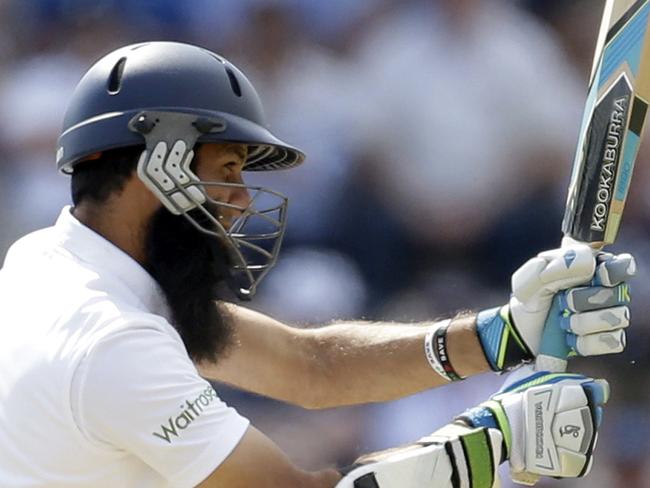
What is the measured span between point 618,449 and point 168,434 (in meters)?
2.37

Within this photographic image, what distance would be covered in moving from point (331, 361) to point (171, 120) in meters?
0.81

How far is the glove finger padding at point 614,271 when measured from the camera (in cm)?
250

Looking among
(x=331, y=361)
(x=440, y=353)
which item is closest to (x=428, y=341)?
(x=440, y=353)

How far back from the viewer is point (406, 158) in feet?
13.9

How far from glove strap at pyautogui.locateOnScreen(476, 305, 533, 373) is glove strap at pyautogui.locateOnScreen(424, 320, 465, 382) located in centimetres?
9

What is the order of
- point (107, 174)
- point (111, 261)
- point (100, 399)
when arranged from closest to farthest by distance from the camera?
point (100, 399)
point (111, 261)
point (107, 174)

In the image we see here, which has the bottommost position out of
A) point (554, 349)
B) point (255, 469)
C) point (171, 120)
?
point (255, 469)

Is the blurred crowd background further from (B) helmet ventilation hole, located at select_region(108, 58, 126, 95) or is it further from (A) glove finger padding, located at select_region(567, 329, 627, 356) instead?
(B) helmet ventilation hole, located at select_region(108, 58, 126, 95)

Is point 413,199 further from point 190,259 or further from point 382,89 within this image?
point 190,259

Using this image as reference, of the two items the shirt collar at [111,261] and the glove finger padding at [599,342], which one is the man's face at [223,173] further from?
the glove finger padding at [599,342]

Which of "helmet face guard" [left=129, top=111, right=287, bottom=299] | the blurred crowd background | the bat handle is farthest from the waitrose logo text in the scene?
the blurred crowd background

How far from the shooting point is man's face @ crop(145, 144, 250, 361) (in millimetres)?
2393

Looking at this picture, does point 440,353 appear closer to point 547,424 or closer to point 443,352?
point 443,352

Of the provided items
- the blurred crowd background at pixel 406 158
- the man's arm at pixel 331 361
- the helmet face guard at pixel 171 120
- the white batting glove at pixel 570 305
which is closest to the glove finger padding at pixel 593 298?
the white batting glove at pixel 570 305
